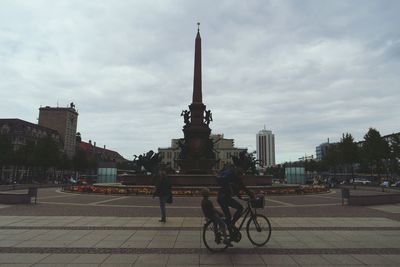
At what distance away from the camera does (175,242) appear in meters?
9.42

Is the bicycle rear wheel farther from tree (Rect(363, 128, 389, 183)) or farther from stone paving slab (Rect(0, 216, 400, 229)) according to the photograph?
tree (Rect(363, 128, 389, 183))

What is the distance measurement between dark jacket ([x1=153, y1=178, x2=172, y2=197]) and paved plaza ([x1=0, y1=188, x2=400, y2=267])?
1.05 metres

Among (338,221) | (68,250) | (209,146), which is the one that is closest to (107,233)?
(68,250)

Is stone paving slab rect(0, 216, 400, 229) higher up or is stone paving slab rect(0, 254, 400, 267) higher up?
stone paving slab rect(0, 216, 400, 229)

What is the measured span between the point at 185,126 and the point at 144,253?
27348 millimetres

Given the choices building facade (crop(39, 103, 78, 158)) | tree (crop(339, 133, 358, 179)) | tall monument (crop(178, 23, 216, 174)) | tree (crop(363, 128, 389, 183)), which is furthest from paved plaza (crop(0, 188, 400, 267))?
building facade (crop(39, 103, 78, 158))

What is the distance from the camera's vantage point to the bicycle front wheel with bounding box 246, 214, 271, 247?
8.87m

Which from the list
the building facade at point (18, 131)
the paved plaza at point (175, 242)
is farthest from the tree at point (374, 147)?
the building facade at point (18, 131)

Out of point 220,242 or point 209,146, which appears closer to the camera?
point 220,242

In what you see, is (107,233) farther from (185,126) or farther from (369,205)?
(185,126)

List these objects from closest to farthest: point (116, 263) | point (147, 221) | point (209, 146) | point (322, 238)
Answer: point (116, 263), point (322, 238), point (147, 221), point (209, 146)

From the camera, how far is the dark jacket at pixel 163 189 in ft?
43.7

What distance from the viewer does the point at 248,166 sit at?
120 feet

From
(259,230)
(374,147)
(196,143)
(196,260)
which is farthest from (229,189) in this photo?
(374,147)
